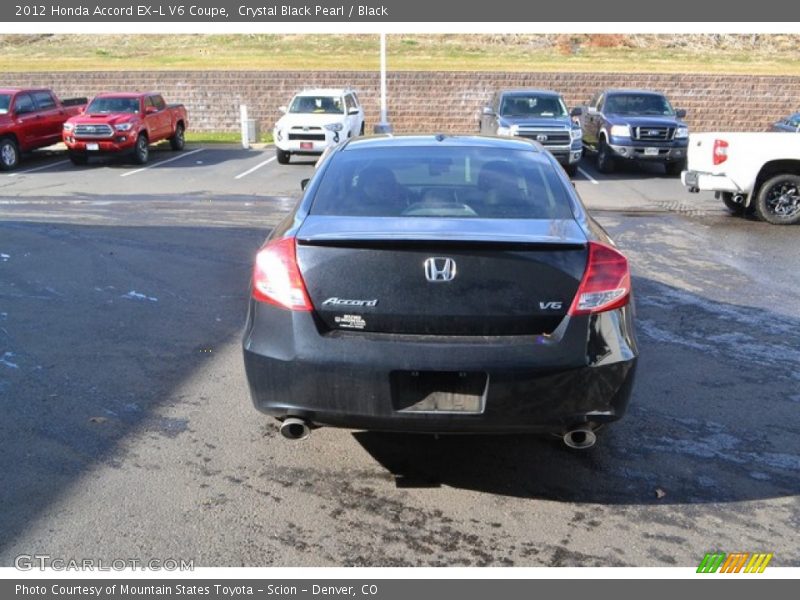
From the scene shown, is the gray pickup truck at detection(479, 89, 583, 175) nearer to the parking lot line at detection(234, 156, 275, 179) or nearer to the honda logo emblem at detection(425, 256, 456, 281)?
the parking lot line at detection(234, 156, 275, 179)

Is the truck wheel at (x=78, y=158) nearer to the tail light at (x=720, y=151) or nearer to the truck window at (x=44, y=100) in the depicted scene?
the truck window at (x=44, y=100)

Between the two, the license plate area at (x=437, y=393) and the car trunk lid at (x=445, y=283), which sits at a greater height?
the car trunk lid at (x=445, y=283)

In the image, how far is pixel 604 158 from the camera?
18.7 m

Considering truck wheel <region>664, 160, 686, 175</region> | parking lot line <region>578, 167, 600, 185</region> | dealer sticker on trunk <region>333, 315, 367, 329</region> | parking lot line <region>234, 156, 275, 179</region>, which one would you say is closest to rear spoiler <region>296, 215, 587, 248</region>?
dealer sticker on trunk <region>333, 315, 367, 329</region>

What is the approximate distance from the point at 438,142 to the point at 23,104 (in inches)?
703

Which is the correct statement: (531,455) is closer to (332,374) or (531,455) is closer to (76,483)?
(332,374)

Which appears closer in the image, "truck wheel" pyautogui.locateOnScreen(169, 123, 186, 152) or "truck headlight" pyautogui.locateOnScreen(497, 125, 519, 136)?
"truck headlight" pyautogui.locateOnScreen(497, 125, 519, 136)

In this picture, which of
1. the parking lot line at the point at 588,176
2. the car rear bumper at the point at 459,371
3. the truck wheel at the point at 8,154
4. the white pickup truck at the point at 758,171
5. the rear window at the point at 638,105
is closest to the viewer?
the car rear bumper at the point at 459,371

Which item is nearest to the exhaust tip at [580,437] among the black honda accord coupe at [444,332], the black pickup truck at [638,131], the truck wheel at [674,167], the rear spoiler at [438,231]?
the black honda accord coupe at [444,332]

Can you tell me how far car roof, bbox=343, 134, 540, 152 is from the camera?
16.8 ft

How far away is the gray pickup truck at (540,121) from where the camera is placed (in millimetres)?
17266

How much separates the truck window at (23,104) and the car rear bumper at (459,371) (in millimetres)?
18569

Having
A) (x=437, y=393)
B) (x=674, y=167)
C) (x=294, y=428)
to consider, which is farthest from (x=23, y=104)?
(x=437, y=393)

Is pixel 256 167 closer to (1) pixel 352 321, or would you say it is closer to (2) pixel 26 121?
(2) pixel 26 121
